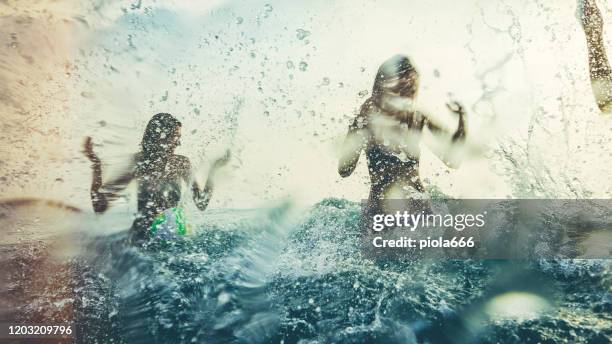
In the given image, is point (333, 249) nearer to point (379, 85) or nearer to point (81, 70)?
point (379, 85)

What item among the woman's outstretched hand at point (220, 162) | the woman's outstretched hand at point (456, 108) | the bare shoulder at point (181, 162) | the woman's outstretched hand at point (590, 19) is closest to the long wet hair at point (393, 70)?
the woman's outstretched hand at point (456, 108)

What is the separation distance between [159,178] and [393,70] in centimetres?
209

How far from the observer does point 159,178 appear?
333 centimetres

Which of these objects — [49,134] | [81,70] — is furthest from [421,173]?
[49,134]

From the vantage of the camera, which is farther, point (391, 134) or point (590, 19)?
point (590, 19)

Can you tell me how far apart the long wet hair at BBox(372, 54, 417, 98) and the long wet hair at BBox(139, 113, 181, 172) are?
69.9 inches

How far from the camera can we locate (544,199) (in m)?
3.57

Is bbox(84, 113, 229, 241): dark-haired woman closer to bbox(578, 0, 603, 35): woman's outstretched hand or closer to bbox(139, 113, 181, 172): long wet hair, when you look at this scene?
bbox(139, 113, 181, 172): long wet hair

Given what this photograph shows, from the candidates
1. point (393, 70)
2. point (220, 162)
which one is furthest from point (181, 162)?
point (393, 70)

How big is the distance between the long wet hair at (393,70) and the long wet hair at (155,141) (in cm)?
177

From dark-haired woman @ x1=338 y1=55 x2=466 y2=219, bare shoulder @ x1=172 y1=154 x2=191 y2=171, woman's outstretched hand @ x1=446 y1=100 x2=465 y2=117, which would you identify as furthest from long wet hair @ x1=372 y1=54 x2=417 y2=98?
bare shoulder @ x1=172 y1=154 x2=191 y2=171

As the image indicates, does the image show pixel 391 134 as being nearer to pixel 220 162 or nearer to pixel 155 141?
pixel 220 162

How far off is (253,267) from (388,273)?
124 cm

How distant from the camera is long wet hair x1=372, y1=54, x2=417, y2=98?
105 inches
